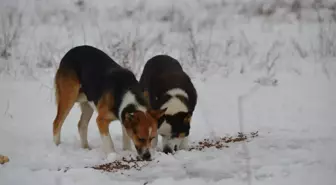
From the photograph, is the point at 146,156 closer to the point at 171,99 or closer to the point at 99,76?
the point at 171,99

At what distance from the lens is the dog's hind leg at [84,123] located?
12.4 feet

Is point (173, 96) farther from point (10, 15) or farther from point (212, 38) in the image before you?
point (212, 38)

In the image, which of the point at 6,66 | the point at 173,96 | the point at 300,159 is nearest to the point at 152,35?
the point at 6,66

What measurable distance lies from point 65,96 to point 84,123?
230mm

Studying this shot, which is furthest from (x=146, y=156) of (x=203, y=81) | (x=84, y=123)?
(x=203, y=81)

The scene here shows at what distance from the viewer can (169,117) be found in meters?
3.49

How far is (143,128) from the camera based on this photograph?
320 cm

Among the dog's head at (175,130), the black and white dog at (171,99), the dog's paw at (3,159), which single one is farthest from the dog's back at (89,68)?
the dog's paw at (3,159)

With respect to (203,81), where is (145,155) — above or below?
below

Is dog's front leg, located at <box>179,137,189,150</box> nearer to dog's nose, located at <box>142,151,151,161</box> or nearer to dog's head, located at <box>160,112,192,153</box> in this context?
dog's head, located at <box>160,112,192,153</box>

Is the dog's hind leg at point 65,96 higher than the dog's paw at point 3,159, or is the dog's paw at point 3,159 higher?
the dog's hind leg at point 65,96

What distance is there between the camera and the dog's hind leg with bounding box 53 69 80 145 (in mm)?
3787

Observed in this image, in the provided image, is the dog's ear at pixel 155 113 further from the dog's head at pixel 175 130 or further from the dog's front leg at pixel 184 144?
the dog's front leg at pixel 184 144

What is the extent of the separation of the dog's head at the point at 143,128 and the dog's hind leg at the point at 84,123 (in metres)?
0.58
